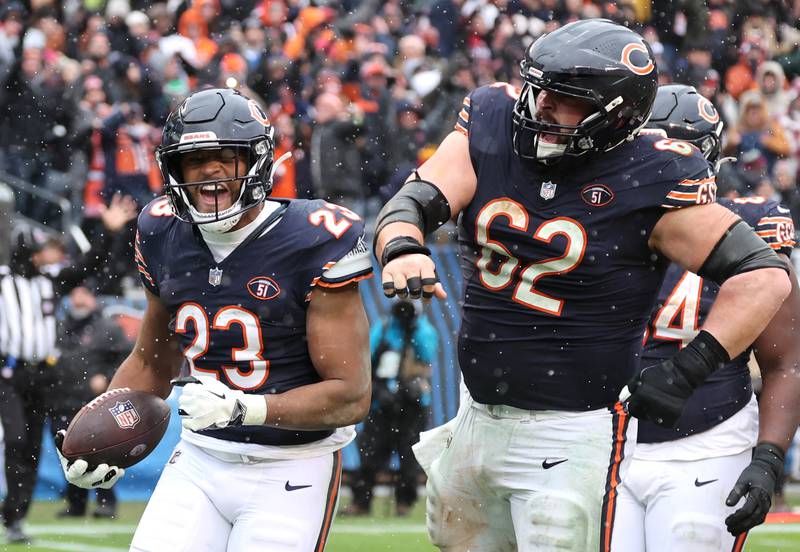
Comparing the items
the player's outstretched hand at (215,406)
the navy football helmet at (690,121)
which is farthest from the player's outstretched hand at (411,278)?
the navy football helmet at (690,121)

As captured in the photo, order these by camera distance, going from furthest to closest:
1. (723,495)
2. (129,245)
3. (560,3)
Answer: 1. (560,3)
2. (129,245)
3. (723,495)

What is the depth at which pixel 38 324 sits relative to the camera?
833 centimetres

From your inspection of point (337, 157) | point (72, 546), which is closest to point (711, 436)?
point (72, 546)

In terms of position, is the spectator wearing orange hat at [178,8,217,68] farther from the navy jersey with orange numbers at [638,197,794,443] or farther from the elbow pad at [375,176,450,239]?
the elbow pad at [375,176,450,239]

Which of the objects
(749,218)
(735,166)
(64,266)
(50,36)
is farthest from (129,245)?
(749,218)

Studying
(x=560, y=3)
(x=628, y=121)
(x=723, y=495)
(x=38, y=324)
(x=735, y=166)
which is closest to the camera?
(x=628, y=121)

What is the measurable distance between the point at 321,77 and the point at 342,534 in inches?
189

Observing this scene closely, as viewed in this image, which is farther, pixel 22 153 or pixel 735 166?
pixel 735 166

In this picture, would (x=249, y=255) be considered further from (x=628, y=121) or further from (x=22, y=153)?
(x=22, y=153)

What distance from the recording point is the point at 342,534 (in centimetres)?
820

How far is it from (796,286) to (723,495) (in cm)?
68

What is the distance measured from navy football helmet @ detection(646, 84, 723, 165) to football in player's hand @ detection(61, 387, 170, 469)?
6.31 feet

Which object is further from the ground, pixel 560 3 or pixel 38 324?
pixel 560 3

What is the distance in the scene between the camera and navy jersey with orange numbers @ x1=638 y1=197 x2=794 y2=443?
160 inches
